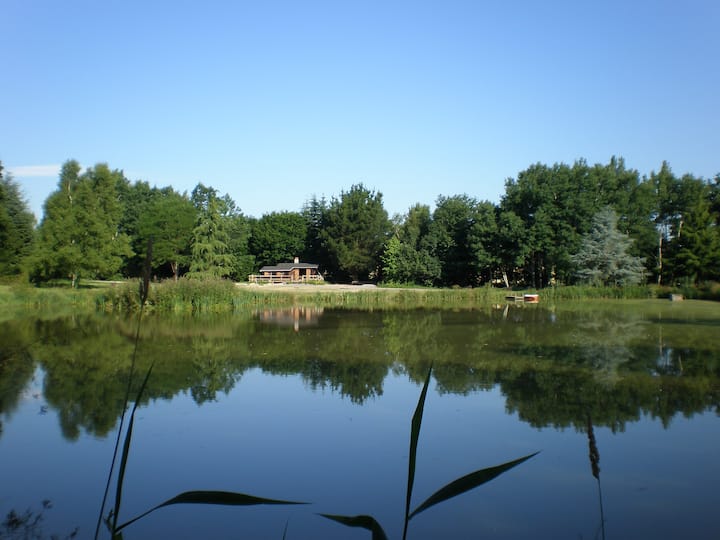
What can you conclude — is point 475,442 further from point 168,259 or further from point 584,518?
point 168,259

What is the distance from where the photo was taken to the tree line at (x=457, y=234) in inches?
1380

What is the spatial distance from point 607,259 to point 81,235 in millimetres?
33150

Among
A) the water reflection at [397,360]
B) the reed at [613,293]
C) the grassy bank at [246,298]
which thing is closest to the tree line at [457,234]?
the reed at [613,293]

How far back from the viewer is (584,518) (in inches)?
186

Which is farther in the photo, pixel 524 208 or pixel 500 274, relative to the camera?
pixel 500 274

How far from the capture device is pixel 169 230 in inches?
1957

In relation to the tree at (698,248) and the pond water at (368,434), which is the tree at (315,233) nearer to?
the tree at (698,248)

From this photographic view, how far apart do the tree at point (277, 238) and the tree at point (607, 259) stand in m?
33.2

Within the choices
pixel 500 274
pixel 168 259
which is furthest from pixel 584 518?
pixel 168 259

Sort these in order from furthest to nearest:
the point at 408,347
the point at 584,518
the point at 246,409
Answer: the point at 408,347
the point at 246,409
the point at 584,518

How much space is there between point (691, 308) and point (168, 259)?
3987 cm

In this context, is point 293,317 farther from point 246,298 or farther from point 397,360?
point 397,360

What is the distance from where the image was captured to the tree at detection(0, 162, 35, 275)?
28798mm

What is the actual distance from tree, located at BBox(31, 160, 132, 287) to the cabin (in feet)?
58.0
